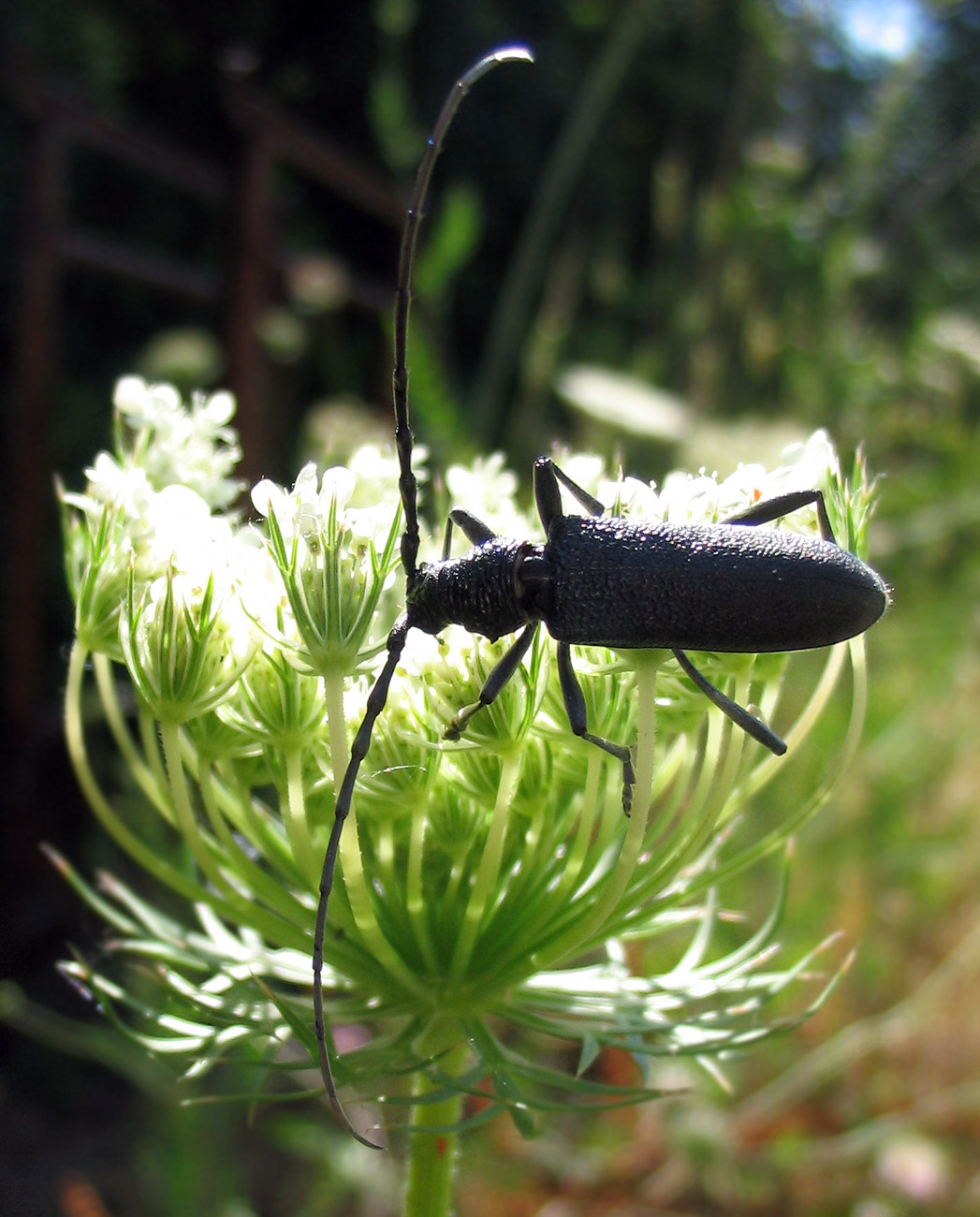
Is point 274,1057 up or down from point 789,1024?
down

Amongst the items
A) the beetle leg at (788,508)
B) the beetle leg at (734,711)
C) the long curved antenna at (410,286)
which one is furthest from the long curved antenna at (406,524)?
the beetle leg at (788,508)

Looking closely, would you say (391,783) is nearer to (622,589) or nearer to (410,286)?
(622,589)

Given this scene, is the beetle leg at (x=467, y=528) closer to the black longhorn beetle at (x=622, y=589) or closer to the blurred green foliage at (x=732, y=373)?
the black longhorn beetle at (x=622, y=589)

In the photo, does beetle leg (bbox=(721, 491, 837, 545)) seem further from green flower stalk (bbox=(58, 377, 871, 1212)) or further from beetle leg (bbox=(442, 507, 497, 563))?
beetle leg (bbox=(442, 507, 497, 563))

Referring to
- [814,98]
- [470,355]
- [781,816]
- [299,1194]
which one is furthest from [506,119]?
[299,1194]

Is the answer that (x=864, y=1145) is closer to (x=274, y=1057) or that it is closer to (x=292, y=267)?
(x=274, y=1057)

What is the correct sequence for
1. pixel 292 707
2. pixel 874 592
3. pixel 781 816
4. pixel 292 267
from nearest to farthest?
pixel 292 707
pixel 874 592
pixel 781 816
pixel 292 267
